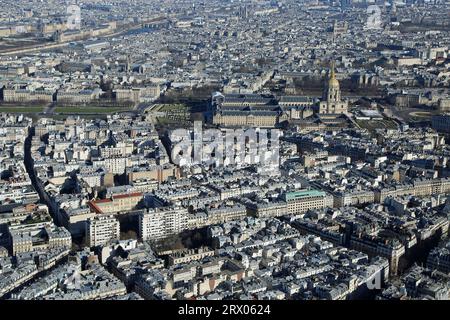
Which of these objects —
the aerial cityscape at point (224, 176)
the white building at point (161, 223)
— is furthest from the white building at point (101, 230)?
the white building at point (161, 223)

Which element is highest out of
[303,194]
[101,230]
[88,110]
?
[88,110]

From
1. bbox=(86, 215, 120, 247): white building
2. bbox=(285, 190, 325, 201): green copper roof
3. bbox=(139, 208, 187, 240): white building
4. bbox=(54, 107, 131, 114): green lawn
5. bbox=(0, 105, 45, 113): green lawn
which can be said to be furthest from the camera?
bbox=(0, 105, 45, 113): green lawn

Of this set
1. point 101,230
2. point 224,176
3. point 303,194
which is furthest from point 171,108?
point 101,230

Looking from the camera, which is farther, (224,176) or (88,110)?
(88,110)

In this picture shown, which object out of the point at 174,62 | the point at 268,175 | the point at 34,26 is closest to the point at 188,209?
the point at 268,175

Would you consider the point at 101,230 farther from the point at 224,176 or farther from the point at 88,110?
the point at 88,110

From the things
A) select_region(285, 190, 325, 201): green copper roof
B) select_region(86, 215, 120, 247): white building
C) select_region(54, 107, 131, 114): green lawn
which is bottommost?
select_region(86, 215, 120, 247): white building

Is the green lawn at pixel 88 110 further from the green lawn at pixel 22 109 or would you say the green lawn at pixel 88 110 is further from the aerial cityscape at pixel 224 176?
the green lawn at pixel 22 109

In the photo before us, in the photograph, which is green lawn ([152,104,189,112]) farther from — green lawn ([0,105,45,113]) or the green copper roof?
the green copper roof

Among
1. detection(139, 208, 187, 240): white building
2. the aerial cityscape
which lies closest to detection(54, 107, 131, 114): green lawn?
the aerial cityscape
